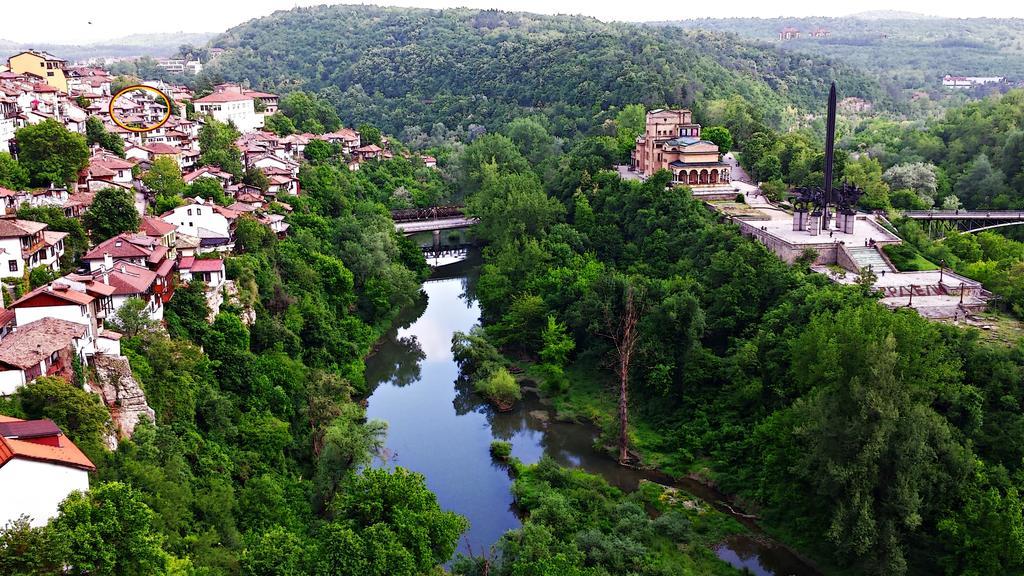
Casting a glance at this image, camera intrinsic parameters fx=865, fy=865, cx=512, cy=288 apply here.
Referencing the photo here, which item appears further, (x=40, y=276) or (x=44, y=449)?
(x=40, y=276)

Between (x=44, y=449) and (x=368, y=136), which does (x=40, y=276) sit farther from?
(x=368, y=136)

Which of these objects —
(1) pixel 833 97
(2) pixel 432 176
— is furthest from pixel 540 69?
(1) pixel 833 97

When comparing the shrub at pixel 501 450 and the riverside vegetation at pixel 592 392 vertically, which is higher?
the riverside vegetation at pixel 592 392

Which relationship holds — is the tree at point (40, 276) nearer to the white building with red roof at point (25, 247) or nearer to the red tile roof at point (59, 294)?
the white building with red roof at point (25, 247)

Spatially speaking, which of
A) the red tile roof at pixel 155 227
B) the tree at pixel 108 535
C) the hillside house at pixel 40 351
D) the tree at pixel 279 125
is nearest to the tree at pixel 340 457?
the hillside house at pixel 40 351

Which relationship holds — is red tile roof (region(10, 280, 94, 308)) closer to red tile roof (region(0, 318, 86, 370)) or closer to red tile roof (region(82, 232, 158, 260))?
red tile roof (region(0, 318, 86, 370))

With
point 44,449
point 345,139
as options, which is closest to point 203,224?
point 44,449

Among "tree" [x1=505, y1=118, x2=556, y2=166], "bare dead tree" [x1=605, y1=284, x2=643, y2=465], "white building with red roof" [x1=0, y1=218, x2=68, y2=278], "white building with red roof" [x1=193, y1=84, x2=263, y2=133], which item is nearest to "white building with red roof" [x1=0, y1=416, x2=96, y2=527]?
"white building with red roof" [x1=0, y1=218, x2=68, y2=278]

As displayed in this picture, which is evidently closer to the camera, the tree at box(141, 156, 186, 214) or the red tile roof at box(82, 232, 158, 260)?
the red tile roof at box(82, 232, 158, 260)
